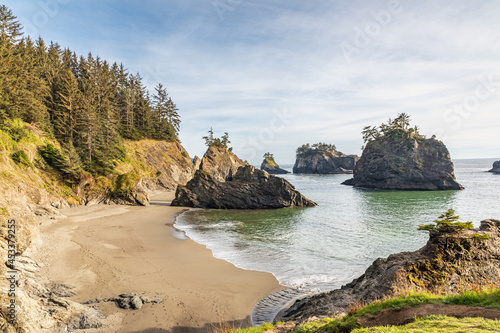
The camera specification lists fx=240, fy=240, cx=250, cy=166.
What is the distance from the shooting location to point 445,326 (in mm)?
5688

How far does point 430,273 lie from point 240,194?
39.9m

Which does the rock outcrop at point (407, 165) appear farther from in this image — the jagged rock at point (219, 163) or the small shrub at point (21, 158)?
the small shrub at point (21, 158)

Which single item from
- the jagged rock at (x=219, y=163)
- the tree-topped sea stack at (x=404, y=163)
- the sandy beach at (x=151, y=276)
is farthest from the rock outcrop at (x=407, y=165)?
the sandy beach at (x=151, y=276)

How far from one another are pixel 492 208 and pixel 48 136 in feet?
257

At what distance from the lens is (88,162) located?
42406 mm

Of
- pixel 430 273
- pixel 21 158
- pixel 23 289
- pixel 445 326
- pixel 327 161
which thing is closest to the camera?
pixel 445 326

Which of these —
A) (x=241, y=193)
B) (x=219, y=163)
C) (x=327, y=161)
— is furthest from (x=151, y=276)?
(x=327, y=161)

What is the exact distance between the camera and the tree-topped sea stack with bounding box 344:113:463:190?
8450cm

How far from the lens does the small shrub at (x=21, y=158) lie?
30.6 metres

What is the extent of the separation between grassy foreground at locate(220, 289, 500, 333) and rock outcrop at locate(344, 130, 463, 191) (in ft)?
303

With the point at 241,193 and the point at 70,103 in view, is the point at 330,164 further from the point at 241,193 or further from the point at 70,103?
the point at 70,103

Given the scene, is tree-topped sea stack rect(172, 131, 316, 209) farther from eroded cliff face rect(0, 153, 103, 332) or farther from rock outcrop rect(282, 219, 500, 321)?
rock outcrop rect(282, 219, 500, 321)

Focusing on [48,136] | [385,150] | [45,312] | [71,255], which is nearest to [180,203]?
[48,136]

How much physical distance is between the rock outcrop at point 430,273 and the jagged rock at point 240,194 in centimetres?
3705
